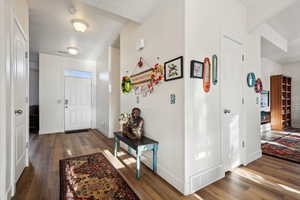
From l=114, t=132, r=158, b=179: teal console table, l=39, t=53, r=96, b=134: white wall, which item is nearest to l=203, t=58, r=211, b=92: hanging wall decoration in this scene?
l=114, t=132, r=158, b=179: teal console table

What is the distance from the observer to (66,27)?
3156 mm

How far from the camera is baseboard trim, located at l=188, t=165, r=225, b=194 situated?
1691mm

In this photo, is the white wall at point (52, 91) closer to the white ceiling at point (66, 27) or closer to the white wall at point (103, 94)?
the white ceiling at point (66, 27)

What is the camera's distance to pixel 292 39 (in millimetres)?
3762

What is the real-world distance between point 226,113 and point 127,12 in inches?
88.2

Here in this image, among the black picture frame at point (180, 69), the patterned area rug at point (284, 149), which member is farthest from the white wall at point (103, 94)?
the patterned area rug at point (284, 149)

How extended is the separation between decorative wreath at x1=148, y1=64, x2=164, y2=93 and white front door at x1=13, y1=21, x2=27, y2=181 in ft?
6.13

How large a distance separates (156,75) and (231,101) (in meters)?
1.29

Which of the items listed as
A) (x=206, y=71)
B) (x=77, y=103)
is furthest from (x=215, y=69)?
(x=77, y=103)

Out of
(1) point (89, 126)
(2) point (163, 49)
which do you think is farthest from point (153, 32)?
(1) point (89, 126)

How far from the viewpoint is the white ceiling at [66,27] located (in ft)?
8.16

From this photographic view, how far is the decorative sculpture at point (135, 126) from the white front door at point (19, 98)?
156 cm

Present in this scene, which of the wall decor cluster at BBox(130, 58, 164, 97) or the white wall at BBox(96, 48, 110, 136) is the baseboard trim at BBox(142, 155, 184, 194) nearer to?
the wall decor cluster at BBox(130, 58, 164, 97)

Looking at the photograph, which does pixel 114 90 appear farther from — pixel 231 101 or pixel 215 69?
pixel 231 101
